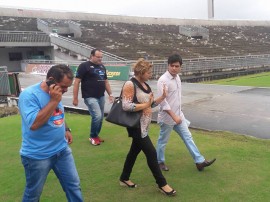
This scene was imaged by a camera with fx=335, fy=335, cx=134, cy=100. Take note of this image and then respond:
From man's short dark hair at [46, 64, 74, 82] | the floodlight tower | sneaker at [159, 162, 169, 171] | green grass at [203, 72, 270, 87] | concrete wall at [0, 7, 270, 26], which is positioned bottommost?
green grass at [203, 72, 270, 87]

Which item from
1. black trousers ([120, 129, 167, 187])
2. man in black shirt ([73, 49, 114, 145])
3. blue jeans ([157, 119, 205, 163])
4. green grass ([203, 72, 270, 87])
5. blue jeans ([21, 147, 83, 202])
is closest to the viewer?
blue jeans ([21, 147, 83, 202])

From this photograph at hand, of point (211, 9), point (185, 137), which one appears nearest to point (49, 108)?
point (185, 137)

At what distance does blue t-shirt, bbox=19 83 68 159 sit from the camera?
267 cm

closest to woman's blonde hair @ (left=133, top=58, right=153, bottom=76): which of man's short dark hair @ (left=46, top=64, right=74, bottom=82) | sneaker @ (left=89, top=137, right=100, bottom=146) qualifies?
man's short dark hair @ (left=46, top=64, right=74, bottom=82)

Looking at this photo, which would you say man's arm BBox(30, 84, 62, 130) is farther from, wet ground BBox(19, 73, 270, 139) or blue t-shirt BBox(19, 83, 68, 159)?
wet ground BBox(19, 73, 270, 139)

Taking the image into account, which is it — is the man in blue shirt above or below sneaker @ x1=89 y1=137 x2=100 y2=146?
above

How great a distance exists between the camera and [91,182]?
441cm

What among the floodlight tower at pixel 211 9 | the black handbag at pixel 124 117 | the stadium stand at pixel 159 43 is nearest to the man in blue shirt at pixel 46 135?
the black handbag at pixel 124 117

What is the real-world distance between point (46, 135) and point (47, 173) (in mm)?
385

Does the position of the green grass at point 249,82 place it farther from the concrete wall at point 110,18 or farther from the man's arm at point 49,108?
the concrete wall at point 110,18

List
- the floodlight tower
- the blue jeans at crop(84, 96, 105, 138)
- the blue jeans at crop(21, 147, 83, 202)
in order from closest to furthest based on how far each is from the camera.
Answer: the blue jeans at crop(21, 147, 83, 202) < the blue jeans at crop(84, 96, 105, 138) < the floodlight tower

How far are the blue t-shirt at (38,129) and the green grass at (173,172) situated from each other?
1.26 metres

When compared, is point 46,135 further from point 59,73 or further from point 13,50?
point 13,50

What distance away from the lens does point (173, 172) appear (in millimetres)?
4621
